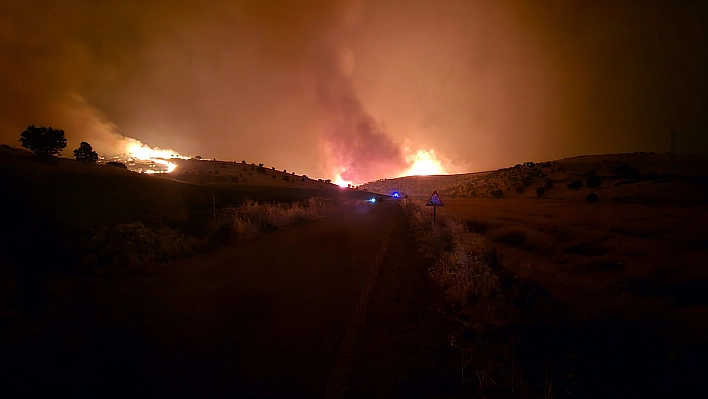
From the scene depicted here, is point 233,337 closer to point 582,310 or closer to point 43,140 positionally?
point 582,310

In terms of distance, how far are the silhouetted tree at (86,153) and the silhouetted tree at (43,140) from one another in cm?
1058

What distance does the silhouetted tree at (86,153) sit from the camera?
49.9 metres

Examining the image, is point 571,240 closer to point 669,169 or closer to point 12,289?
point 12,289

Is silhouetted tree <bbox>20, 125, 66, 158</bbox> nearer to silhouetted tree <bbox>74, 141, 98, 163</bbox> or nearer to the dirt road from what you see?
silhouetted tree <bbox>74, 141, 98, 163</bbox>

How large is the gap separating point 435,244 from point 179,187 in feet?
95.8

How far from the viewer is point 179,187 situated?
3191 cm

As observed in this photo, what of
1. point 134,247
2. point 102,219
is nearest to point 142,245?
point 134,247

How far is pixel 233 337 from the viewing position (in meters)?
5.11

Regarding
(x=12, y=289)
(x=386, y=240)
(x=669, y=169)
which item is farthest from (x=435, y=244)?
(x=669, y=169)

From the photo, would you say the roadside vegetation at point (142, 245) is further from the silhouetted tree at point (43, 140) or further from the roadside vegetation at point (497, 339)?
the silhouetted tree at point (43, 140)

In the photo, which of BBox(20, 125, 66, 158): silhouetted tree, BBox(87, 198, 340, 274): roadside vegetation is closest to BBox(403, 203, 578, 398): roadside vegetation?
BBox(87, 198, 340, 274): roadside vegetation

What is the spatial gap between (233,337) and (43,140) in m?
51.1

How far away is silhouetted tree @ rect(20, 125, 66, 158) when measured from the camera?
3800cm

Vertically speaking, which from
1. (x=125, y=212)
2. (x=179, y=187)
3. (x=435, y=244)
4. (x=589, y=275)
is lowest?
(x=589, y=275)
